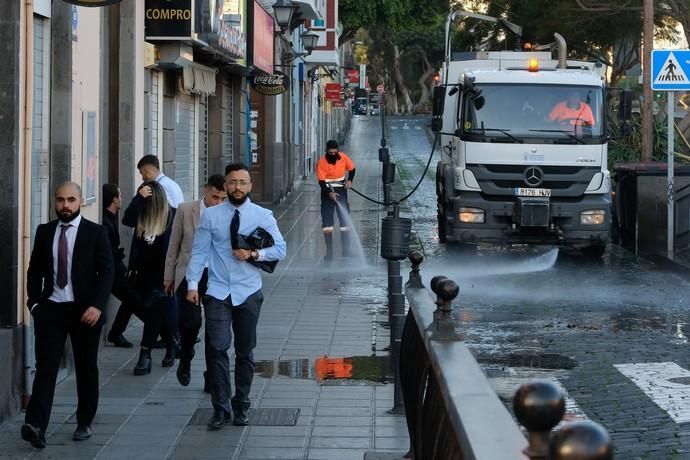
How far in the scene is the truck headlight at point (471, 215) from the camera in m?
18.8

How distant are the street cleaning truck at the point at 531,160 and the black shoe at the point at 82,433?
11358mm

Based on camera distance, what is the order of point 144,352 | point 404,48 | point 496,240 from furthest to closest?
point 404,48 < point 496,240 < point 144,352

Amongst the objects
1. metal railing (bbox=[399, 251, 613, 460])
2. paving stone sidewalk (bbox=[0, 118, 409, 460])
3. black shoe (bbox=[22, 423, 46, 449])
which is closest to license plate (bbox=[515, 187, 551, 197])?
paving stone sidewalk (bbox=[0, 118, 409, 460])

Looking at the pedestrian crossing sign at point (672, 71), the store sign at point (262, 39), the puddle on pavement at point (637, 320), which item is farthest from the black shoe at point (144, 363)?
the store sign at point (262, 39)

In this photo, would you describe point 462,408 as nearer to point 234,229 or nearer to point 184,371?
point 234,229

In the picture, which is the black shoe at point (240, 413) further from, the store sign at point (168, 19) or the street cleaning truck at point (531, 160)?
the street cleaning truck at point (531, 160)

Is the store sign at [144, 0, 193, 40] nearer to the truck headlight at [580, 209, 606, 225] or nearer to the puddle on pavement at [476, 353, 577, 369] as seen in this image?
the puddle on pavement at [476, 353, 577, 369]

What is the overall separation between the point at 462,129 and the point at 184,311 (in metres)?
10.2

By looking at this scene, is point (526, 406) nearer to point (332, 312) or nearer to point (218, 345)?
point (218, 345)

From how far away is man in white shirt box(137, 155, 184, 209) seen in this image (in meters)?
11.0

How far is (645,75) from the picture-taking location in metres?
24.6

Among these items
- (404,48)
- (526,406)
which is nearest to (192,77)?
(526,406)

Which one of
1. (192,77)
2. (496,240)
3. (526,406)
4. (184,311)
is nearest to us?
(526,406)

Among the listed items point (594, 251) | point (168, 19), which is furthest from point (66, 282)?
point (594, 251)
